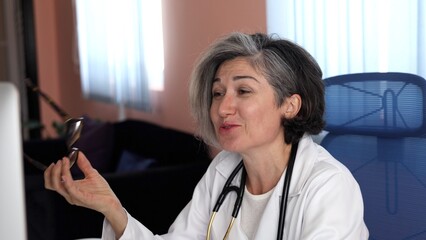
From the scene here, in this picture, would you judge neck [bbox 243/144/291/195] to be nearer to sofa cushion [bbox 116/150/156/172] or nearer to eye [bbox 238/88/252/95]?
eye [bbox 238/88/252/95]

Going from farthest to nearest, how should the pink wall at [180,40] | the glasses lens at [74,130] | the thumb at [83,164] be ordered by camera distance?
the pink wall at [180,40] < the thumb at [83,164] < the glasses lens at [74,130]

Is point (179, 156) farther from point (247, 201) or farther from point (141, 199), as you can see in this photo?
point (247, 201)

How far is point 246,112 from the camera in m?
1.52

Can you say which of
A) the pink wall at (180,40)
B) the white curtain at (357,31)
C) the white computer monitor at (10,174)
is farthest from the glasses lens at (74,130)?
the pink wall at (180,40)

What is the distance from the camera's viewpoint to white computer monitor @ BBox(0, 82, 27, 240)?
0.68 m

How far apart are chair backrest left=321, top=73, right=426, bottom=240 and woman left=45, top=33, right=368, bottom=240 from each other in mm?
72

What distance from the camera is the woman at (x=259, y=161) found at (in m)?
1.37

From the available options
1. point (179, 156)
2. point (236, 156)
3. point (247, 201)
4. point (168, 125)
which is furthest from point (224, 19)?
point (247, 201)

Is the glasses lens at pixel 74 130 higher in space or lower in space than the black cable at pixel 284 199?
higher

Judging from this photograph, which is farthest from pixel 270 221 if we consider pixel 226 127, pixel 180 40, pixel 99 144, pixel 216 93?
pixel 99 144

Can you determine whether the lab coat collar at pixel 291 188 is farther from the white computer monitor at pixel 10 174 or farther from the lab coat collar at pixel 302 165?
the white computer monitor at pixel 10 174

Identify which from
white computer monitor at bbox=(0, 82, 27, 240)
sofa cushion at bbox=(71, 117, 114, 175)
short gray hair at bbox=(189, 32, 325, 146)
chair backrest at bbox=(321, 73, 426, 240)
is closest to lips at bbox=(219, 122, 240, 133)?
short gray hair at bbox=(189, 32, 325, 146)

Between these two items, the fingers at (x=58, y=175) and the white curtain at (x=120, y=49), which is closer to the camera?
the fingers at (x=58, y=175)

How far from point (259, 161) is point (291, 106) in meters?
0.16
